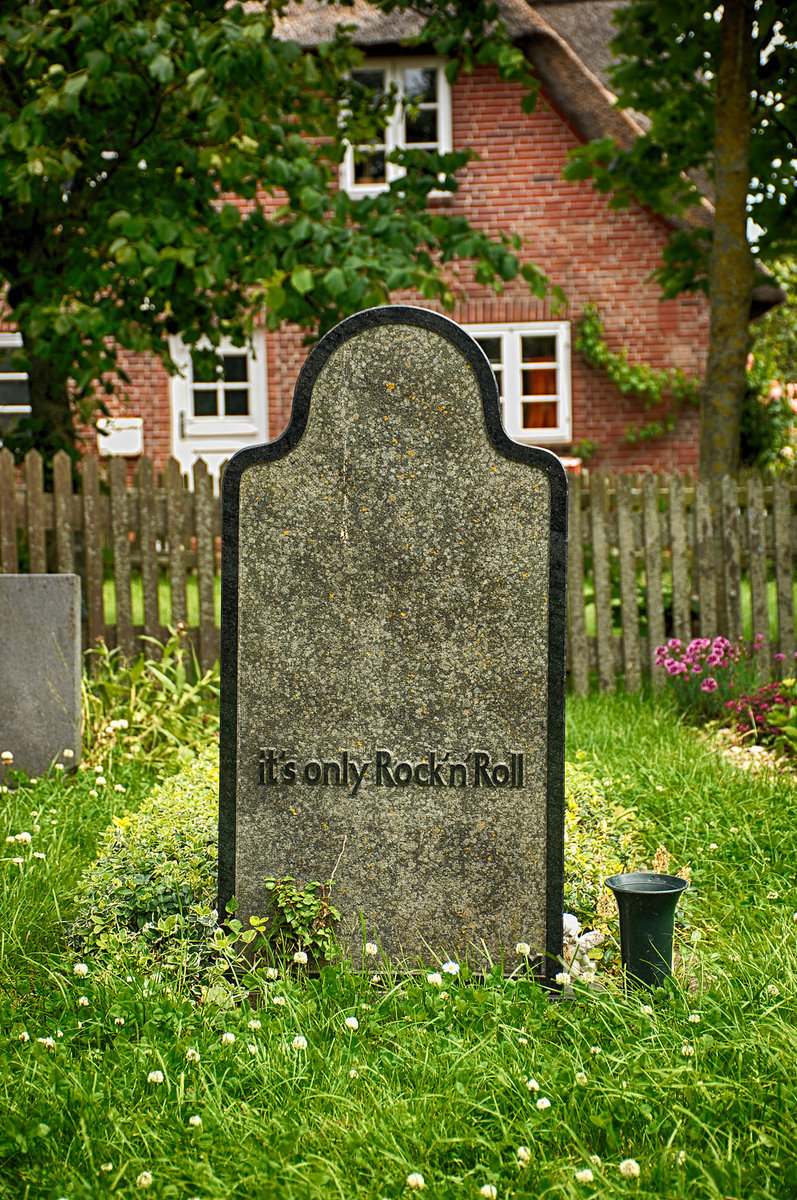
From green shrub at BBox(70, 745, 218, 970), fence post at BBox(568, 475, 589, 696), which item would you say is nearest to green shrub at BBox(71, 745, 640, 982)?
green shrub at BBox(70, 745, 218, 970)

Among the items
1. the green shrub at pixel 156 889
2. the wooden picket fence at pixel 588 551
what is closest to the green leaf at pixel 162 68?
the wooden picket fence at pixel 588 551

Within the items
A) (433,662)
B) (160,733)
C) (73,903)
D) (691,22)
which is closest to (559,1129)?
(433,662)

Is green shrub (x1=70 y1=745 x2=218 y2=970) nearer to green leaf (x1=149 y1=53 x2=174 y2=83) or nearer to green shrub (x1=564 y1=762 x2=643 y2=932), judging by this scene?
green shrub (x1=564 y1=762 x2=643 y2=932)

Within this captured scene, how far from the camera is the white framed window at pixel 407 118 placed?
13609 mm

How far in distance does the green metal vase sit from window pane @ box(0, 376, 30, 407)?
1365cm

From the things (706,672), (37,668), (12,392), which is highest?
(12,392)

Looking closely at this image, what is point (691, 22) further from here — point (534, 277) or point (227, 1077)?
point (227, 1077)

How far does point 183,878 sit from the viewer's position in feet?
10.3

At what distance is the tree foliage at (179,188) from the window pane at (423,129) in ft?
21.4

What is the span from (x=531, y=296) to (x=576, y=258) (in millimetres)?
755

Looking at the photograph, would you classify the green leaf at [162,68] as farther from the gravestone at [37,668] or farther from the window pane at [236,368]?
the window pane at [236,368]

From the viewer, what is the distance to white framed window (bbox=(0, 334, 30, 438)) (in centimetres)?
1427

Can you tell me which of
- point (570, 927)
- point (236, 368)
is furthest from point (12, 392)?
point (570, 927)

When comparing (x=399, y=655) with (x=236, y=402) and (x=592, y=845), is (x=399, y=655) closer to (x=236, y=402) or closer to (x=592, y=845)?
(x=592, y=845)
